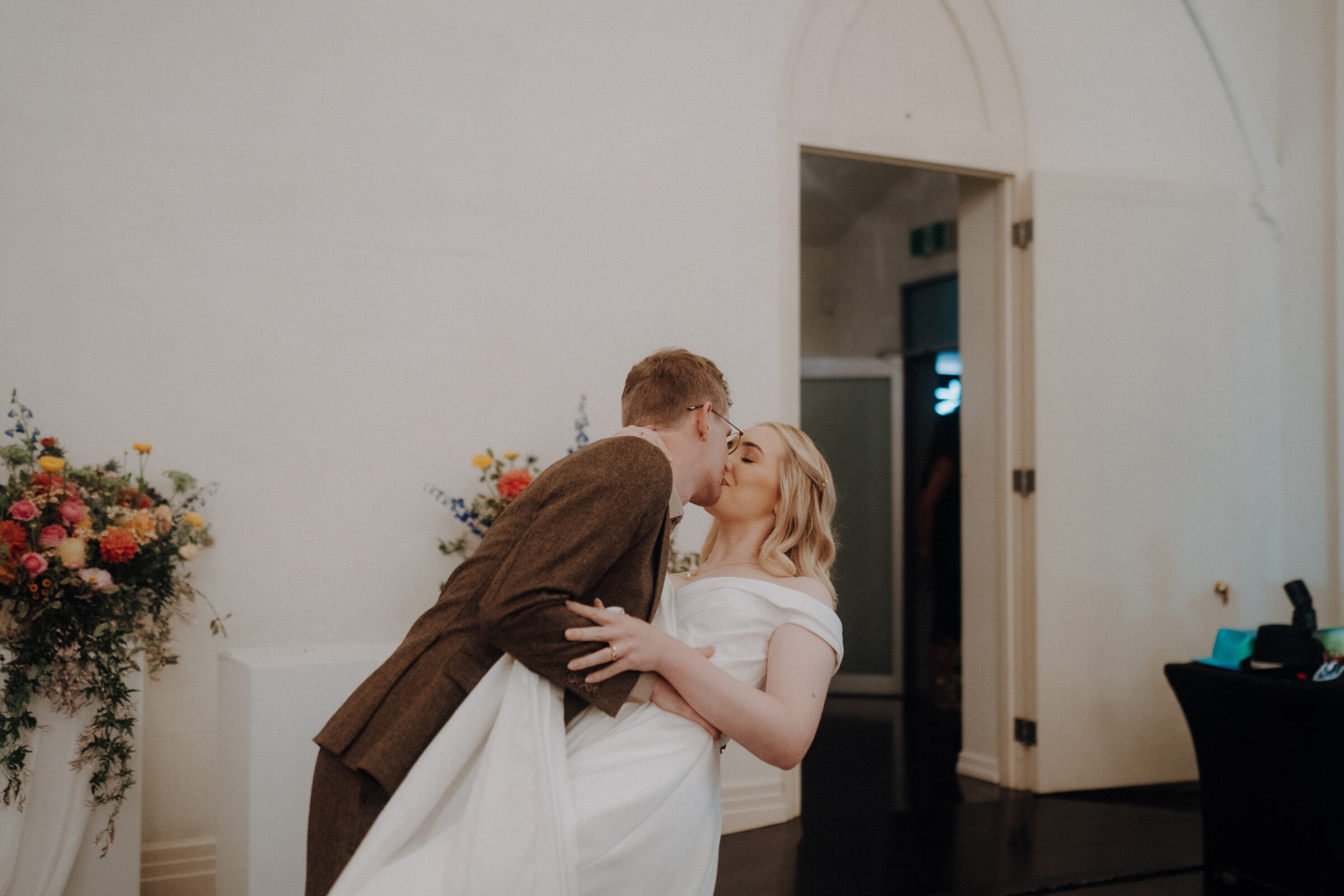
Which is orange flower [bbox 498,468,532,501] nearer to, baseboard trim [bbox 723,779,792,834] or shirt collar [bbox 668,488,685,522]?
baseboard trim [bbox 723,779,792,834]

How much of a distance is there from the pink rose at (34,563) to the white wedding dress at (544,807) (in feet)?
5.53

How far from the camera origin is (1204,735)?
10.6 feet

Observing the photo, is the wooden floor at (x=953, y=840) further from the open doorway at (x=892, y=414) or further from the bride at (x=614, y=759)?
the bride at (x=614, y=759)

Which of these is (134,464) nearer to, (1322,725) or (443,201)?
(443,201)

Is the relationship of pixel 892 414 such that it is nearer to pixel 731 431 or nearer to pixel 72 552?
pixel 731 431

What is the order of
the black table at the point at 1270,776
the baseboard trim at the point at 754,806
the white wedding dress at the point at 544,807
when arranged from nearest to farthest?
1. the white wedding dress at the point at 544,807
2. the black table at the point at 1270,776
3. the baseboard trim at the point at 754,806

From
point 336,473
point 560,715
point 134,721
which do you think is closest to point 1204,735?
point 560,715

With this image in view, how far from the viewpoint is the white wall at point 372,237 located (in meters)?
3.09

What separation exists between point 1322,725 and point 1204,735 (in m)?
0.39

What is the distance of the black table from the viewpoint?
2.90 meters

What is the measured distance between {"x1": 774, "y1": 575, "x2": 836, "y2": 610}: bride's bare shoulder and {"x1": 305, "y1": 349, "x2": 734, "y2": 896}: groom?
33cm

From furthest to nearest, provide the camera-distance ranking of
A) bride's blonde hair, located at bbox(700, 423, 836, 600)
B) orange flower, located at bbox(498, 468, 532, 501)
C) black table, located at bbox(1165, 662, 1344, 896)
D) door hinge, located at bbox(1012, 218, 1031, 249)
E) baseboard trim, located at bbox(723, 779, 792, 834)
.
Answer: door hinge, located at bbox(1012, 218, 1031, 249) < baseboard trim, located at bbox(723, 779, 792, 834) < orange flower, located at bbox(498, 468, 532, 501) < black table, located at bbox(1165, 662, 1344, 896) < bride's blonde hair, located at bbox(700, 423, 836, 600)

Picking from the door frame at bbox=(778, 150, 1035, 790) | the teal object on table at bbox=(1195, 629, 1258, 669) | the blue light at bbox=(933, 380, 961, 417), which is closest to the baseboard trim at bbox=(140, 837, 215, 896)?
the door frame at bbox=(778, 150, 1035, 790)

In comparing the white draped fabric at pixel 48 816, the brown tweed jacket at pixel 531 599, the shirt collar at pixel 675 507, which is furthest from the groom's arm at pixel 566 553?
the white draped fabric at pixel 48 816
